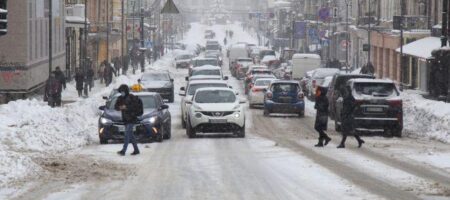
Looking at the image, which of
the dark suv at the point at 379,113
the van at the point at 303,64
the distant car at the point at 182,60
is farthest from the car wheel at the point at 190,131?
the distant car at the point at 182,60

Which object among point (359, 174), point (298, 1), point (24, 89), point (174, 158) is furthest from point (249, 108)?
point (298, 1)

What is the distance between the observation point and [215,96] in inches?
1184

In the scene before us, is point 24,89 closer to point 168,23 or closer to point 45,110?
point 45,110

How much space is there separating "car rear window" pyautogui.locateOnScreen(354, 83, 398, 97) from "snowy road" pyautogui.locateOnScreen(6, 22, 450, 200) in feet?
7.65

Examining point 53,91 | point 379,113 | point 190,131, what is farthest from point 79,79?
point 379,113

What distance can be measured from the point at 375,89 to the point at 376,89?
3 cm

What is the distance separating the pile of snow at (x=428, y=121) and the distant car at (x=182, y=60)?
69.2m

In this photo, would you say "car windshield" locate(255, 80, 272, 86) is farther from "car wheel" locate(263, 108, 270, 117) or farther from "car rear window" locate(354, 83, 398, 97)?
"car rear window" locate(354, 83, 398, 97)

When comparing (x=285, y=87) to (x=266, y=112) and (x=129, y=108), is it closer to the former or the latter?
(x=266, y=112)

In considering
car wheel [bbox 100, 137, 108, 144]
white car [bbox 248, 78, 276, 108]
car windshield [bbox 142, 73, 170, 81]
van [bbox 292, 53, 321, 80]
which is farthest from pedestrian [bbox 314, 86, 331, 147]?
van [bbox 292, 53, 321, 80]

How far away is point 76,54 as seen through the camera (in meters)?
74.3

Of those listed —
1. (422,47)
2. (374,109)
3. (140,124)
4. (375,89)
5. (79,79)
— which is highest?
(422,47)

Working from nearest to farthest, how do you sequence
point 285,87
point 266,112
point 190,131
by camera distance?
1. point 190,131
2. point 285,87
3. point 266,112

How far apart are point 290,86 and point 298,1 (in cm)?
12626
